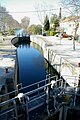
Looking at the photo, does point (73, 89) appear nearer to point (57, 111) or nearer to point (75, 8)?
point (57, 111)

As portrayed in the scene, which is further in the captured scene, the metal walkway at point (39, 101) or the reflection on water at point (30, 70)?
the reflection on water at point (30, 70)

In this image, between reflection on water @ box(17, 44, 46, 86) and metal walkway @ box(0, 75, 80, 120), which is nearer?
metal walkway @ box(0, 75, 80, 120)

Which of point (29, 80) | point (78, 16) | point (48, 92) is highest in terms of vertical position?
point (78, 16)

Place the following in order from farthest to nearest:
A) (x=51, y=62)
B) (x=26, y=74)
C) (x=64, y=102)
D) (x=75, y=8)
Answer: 1. (x=75, y=8)
2. (x=51, y=62)
3. (x=26, y=74)
4. (x=64, y=102)

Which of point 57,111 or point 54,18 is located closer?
point 57,111

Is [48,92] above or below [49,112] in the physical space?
above

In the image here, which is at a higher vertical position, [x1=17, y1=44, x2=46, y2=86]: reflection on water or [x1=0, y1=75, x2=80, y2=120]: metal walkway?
[x1=0, y1=75, x2=80, y2=120]: metal walkway

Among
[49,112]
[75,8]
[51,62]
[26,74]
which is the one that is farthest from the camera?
[75,8]

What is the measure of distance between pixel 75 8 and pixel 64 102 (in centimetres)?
1596

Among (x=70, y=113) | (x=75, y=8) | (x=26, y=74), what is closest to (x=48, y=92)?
(x=70, y=113)

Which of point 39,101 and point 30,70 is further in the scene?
point 30,70

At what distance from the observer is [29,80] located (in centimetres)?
1655

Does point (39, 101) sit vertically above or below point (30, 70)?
above

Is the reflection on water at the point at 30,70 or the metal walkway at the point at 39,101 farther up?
the metal walkway at the point at 39,101
